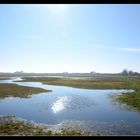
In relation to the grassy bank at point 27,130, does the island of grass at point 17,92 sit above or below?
above

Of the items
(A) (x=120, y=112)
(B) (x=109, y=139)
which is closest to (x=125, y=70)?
(A) (x=120, y=112)

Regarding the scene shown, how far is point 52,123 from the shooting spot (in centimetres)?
1435

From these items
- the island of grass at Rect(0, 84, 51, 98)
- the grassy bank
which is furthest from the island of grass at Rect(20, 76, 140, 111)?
the island of grass at Rect(0, 84, 51, 98)

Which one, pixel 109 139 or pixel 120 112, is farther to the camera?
pixel 120 112

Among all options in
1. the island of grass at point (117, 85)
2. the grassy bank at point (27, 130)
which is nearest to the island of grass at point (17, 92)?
the island of grass at point (117, 85)

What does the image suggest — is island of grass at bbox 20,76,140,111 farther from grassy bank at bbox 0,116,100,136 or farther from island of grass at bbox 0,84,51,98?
island of grass at bbox 0,84,51,98

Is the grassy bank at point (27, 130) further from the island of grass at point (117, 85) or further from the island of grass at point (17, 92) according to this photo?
the island of grass at point (17, 92)

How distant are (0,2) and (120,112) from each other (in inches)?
655

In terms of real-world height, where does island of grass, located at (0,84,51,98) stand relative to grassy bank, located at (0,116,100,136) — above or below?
above

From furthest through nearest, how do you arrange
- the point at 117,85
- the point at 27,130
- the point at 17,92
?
the point at 117,85 → the point at 17,92 → the point at 27,130

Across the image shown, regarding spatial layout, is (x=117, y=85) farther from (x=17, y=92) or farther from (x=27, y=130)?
(x=27, y=130)

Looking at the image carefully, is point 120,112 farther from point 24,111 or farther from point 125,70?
point 125,70

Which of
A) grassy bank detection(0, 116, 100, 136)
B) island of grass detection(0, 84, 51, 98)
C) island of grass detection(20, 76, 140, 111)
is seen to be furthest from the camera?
island of grass detection(0, 84, 51, 98)

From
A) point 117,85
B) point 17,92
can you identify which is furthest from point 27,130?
point 117,85
